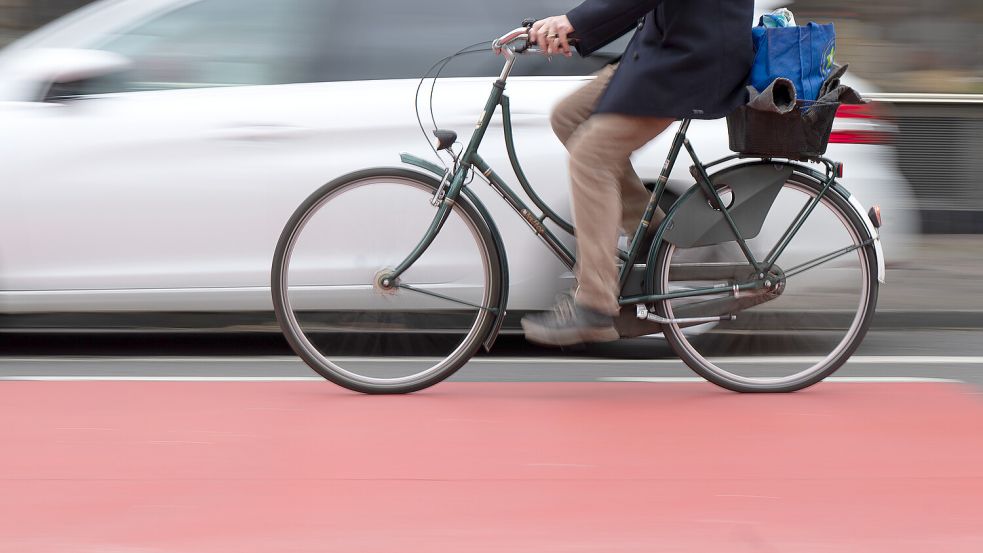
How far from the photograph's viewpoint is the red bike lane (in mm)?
3205

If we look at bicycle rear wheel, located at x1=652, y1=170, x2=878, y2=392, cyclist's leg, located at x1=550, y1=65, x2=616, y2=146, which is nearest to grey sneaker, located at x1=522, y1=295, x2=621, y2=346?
bicycle rear wheel, located at x1=652, y1=170, x2=878, y2=392

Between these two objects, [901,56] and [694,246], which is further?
[901,56]

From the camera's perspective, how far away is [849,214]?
439 cm

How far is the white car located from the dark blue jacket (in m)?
1.06

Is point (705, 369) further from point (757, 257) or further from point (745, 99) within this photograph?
point (745, 99)

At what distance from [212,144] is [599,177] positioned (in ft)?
6.15

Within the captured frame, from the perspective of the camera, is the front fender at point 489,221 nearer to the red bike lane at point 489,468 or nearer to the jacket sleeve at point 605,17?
the red bike lane at point 489,468

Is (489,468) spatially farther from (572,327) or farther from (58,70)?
(58,70)

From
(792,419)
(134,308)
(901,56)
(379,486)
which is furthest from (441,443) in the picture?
(901,56)

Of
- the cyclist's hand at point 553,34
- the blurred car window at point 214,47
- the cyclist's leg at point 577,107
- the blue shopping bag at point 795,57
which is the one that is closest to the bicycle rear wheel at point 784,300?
the blue shopping bag at point 795,57

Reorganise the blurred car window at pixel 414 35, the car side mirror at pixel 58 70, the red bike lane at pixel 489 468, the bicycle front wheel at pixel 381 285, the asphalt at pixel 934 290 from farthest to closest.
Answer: the asphalt at pixel 934 290 → the blurred car window at pixel 414 35 → the car side mirror at pixel 58 70 → the bicycle front wheel at pixel 381 285 → the red bike lane at pixel 489 468

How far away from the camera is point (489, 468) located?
3.76 metres

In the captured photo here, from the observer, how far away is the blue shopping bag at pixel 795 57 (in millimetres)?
4098

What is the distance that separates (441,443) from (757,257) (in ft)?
4.30
